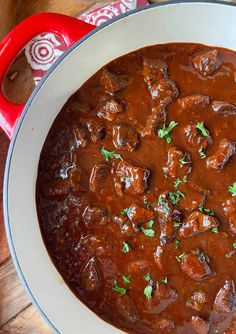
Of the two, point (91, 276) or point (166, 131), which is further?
point (91, 276)

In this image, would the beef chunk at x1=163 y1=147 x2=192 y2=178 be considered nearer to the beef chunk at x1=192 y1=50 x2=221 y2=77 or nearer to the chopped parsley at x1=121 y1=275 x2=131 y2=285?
the beef chunk at x1=192 y1=50 x2=221 y2=77

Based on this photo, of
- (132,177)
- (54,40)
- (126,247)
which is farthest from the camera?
(54,40)

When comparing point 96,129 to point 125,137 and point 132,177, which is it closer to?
point 125,137

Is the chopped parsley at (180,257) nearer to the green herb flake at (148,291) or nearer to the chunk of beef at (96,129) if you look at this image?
the green herb flake at (148,291)

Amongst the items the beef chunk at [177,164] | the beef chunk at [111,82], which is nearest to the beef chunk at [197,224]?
the beef chunk at [177,164]

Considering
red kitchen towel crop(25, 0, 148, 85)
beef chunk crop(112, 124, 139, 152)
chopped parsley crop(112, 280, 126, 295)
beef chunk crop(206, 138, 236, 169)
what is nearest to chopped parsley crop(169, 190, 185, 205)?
beef chunk crop(206, 138, 236, 169)

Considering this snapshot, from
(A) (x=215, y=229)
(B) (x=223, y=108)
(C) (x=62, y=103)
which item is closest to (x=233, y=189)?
(A) (x=215, y=229)

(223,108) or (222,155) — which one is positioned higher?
(223,108)
